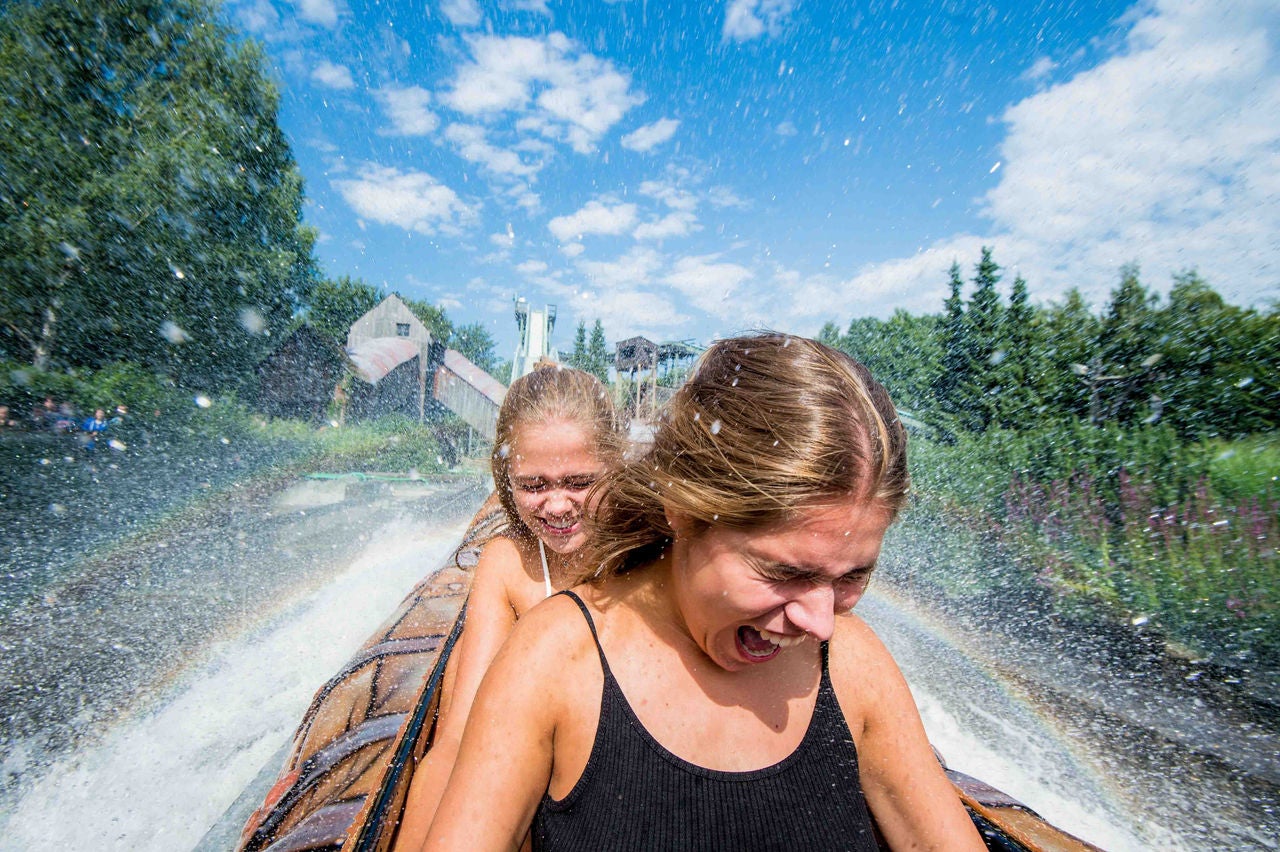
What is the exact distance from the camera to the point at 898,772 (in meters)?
1.26

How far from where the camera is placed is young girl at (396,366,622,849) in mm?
2035

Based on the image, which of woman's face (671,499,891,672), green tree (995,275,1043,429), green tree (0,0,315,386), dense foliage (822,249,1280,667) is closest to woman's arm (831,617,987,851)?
woman's face (671,499,891,672)

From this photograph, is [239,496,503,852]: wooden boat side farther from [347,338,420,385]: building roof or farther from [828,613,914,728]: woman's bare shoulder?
[347,338,420,385]: building roof

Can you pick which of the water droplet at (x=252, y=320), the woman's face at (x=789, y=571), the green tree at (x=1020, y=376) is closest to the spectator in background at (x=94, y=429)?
the water droplet at (x=252, y=320)

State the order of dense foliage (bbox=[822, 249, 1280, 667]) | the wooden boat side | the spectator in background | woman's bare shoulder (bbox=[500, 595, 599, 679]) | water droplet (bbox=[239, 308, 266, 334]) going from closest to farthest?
woman's bare shoulder (bbox=[500, 595, 599, 679])
the wooden boat side
dense foliage (bbox=[822, 249, 1280, 667])
the spectator in background
water droplet (bbox=[239, 308, 266, 334])

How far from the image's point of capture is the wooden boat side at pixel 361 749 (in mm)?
1549

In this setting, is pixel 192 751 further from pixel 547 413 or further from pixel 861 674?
pixel 861 674

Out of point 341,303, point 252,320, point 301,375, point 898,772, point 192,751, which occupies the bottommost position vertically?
point 192,751

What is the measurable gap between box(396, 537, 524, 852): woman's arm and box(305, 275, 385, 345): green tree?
52731 millimetres

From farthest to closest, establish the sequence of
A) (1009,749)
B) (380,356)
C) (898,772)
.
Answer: (380,356) < (1009,749) < (898,772)

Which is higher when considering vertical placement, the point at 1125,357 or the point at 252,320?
the point at 252,320

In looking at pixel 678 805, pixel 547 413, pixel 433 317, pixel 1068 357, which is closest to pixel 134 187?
pixel 547 413

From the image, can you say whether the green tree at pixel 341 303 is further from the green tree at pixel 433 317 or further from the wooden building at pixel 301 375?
the wooden building at pixel 301 375

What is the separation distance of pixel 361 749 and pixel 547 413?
142cm
